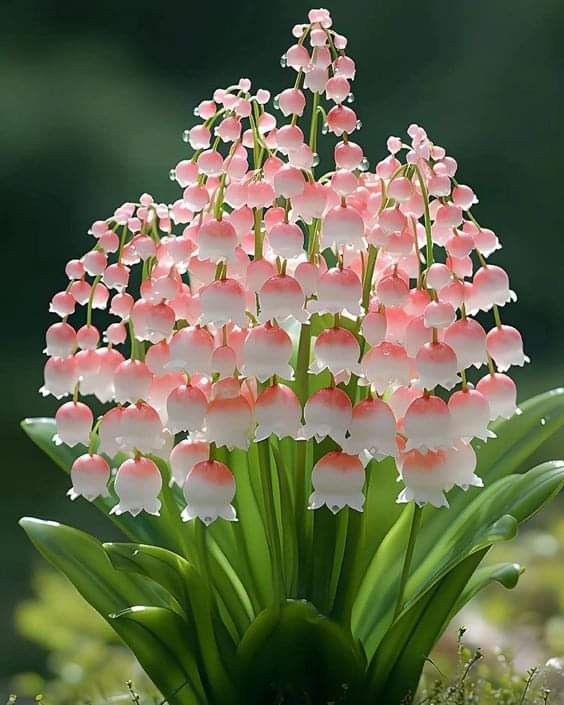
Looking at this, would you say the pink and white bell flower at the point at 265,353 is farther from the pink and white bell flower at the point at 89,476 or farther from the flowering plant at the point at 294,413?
the pink and white bell flower at the point at 89,476

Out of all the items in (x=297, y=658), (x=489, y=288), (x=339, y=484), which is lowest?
(x=297, y=658)

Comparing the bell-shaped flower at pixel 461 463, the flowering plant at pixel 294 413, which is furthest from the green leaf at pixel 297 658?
the bell-shaped flower at pixel 461 463

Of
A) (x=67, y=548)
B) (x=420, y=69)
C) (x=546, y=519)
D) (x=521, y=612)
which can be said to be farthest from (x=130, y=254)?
(x=420, y=69)

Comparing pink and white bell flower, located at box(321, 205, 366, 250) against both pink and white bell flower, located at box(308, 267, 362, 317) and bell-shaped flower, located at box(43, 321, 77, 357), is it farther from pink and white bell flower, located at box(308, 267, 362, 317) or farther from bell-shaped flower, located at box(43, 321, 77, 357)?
bell-shaped flower, located at box(43, 321, 77, 357)

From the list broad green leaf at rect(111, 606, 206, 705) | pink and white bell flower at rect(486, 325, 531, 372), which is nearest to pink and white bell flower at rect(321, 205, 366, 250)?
pink and white bell flower at rect(486, 325, 531, 372)

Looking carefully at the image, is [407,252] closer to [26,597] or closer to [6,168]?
[26,597]

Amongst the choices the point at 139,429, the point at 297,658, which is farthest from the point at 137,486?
the point at 297,658

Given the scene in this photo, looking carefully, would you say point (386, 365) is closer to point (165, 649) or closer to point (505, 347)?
point (505, 347)
